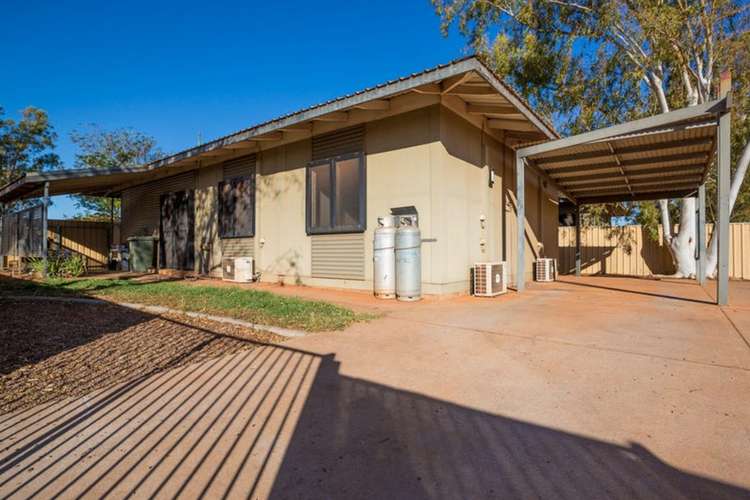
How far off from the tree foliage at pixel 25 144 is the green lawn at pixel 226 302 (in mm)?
19586

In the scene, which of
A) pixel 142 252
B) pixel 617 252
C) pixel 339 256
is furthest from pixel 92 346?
pixel 617 252

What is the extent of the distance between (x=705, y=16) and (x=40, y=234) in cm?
1948

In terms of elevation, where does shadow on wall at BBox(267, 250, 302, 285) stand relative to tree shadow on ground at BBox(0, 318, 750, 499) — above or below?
above

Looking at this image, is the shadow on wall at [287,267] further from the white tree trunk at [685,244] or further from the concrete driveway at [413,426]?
the white tree trunk at [685,244]

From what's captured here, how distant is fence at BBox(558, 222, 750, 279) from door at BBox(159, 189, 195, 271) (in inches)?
525

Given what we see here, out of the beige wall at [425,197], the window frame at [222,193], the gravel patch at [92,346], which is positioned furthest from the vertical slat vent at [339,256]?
the gravel patch at [92,346]

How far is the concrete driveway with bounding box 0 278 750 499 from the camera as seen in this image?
1.70 meters

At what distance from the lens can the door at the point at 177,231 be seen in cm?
1184

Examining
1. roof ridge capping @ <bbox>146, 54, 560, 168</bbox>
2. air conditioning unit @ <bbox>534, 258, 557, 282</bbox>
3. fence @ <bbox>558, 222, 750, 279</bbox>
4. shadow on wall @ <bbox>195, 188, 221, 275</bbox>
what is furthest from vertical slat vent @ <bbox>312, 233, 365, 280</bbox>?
fence @ <bbox>558, 222, 750, 279</bbox>

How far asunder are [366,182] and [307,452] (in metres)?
6.24

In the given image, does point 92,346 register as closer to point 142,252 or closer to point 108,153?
point 142,252

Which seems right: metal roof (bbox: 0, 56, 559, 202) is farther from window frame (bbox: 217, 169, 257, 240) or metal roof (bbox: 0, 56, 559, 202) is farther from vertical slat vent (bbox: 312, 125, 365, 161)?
window frame (bbox: 217, 169, 257, 240)

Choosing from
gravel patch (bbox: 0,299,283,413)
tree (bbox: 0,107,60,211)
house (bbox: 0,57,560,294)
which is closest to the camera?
gravel patch (bbox: 0,299,283,413)

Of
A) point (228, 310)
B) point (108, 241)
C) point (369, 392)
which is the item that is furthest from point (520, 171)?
point (108, 241)
